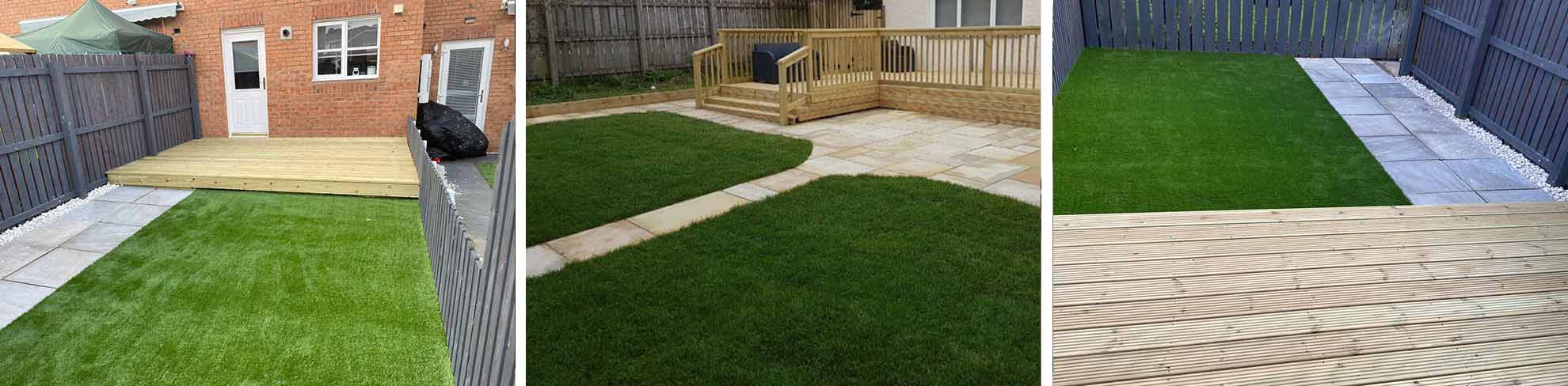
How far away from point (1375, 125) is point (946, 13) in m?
2.99

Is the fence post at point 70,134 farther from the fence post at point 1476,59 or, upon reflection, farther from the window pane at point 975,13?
the fence post at point 1476,59

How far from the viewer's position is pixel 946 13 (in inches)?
269

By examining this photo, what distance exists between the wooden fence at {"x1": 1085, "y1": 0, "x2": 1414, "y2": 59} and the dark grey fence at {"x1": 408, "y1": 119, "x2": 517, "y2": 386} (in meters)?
3.45

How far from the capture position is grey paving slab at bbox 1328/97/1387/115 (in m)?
5.11

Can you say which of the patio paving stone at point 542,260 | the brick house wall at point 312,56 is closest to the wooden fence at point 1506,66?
the patio paving stone at point 542,260

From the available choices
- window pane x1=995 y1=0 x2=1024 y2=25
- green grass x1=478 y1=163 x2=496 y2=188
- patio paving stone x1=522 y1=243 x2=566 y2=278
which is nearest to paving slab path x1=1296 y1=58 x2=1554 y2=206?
window pane x1=995 y1=0 x2=1024 y2=25

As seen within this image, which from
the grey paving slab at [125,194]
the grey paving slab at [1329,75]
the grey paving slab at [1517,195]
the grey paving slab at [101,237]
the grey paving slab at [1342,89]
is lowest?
the grey paving slab at [101,237]


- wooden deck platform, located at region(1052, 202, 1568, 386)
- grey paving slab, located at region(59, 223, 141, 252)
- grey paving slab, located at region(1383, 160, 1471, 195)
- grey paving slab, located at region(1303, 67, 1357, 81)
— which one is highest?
grey paving slab, located at region(1303, 67, 1357, 81)

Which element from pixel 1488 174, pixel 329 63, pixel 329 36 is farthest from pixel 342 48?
pixel 1488 174

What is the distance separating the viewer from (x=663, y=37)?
5699 mm

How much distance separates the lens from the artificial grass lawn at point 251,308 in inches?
99.7

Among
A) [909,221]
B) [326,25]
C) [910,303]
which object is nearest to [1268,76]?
[909,221]

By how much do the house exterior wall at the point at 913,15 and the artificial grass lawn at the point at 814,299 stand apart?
248 centimetres

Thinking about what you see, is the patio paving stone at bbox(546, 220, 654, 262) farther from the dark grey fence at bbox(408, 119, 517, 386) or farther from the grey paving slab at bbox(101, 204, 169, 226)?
the grey paving slab at bbox(101, 204, 169, 226)
